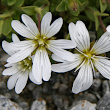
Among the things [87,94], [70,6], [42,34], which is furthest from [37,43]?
[87,94]

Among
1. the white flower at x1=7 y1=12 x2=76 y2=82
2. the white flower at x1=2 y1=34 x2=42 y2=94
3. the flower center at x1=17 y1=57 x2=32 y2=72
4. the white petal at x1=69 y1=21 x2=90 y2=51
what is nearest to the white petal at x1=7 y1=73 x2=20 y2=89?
the white flower at x1=2 y1=34 x2=42 y2=94

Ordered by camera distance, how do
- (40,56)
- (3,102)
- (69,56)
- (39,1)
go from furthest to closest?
(39,1) → (3,102) → (40,56) → (69,56)

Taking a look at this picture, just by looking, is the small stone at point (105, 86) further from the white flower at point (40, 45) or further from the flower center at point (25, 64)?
the flower center at point (25, 64)

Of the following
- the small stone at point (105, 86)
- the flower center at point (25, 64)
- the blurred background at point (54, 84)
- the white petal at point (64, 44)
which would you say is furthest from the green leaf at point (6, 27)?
the small stone at point (105, 86)

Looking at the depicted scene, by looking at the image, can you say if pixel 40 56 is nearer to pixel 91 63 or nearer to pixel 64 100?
pixel 91 63

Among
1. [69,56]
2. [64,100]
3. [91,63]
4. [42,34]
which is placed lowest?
[64,100]

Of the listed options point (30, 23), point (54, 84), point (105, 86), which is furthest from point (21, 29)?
point (105, 86)

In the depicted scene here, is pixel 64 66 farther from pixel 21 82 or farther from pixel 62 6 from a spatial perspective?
pixel 62 6
